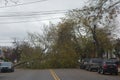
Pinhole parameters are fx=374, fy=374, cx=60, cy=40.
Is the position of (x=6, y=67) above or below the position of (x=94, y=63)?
below

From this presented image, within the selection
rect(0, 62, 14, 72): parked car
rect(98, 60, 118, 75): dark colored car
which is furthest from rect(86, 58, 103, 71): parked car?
rect(0, 62, 14, 72): parked car

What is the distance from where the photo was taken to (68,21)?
234 feet

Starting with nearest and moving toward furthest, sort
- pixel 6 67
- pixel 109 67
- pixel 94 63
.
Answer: pixel 109 67 < pixel 6 67 < pixel 94 63

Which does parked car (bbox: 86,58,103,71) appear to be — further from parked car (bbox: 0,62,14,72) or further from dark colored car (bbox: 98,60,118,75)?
parked car (bbox: 0,62,14,72)

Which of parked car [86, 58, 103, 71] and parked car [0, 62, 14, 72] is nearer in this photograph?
parked car [86, 58, 103, 71]

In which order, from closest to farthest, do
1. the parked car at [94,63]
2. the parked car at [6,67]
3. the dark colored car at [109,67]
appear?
1. the dark colored car at [109,67]
2. the parked car at [94,63]
3. the parked car at [6,67]

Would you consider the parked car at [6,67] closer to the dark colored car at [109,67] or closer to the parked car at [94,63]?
the parked car at [94,63]

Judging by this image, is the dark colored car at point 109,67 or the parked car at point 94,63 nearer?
the dark colored car at point 109,67

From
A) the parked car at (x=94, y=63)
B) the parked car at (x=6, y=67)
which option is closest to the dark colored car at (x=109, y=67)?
the parked car at (x=94, y=63)

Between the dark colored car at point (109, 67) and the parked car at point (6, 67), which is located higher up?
the dark colored car at point (109, 67)

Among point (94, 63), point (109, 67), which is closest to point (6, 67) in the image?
point (94, 63)

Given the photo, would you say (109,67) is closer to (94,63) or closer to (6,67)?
(94,63)

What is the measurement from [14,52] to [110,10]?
86682 millimetres

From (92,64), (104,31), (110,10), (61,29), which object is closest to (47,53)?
(61,29)
